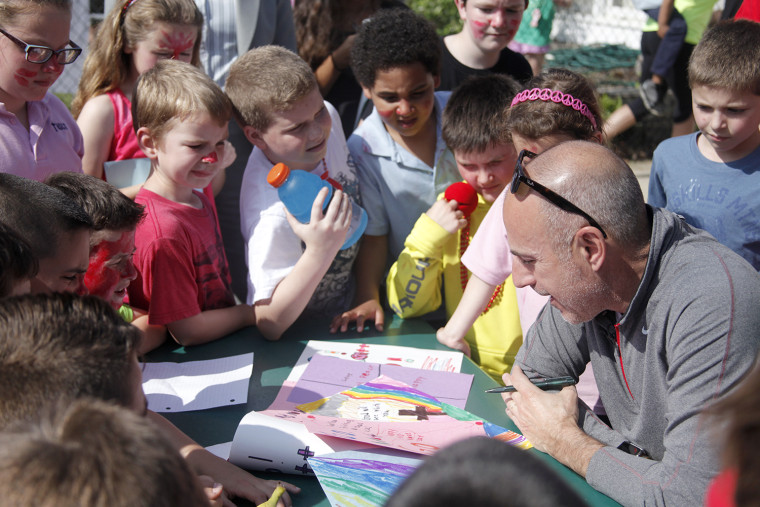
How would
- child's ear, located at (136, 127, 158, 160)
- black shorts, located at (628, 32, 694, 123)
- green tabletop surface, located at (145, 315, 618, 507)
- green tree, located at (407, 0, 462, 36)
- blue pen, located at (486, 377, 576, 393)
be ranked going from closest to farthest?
green tabletop surface, located at (145, 315, 618, 507)
blue pen, located at (486, 377, 576, 393)
child's ear, located at (136, 127, 158, 160)
black shorts, located at (628, 32, 694, 123)
green tree, located at (407, 0, 462, 36)

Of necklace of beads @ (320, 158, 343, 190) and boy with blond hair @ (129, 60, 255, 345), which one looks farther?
necklace of beads @ (320, 158, 343, 190)

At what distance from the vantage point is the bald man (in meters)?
1.41

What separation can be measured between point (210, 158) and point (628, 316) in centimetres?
150

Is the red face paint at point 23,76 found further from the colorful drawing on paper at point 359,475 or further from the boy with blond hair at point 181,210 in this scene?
the colorful drawing on paper at point 359,475

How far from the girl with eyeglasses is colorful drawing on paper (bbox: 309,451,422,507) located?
5.10 feet

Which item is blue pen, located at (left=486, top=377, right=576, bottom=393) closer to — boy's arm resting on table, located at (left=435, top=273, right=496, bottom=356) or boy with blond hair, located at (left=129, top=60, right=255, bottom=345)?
boy's arm resting on table, located at (left=435, top=273, right=496, bottom=356)

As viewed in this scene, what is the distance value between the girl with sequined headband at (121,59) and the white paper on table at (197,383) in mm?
1124

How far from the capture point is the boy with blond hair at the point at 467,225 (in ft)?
8.14

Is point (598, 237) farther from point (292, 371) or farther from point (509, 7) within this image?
point (509, 7)

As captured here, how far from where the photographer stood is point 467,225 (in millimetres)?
2627

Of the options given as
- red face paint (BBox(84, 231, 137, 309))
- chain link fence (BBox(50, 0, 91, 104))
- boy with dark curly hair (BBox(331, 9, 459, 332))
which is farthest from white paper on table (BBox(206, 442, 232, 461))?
chain link fence (BBox(50, 0, 91, 104))

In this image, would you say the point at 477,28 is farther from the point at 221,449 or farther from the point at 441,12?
the point at 441,12

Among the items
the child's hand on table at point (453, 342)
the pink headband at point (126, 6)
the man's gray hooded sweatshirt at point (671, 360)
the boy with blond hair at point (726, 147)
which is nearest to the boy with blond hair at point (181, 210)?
the pink headband at point (126, 6)

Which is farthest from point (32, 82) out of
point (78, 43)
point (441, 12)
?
point (441, 12)
